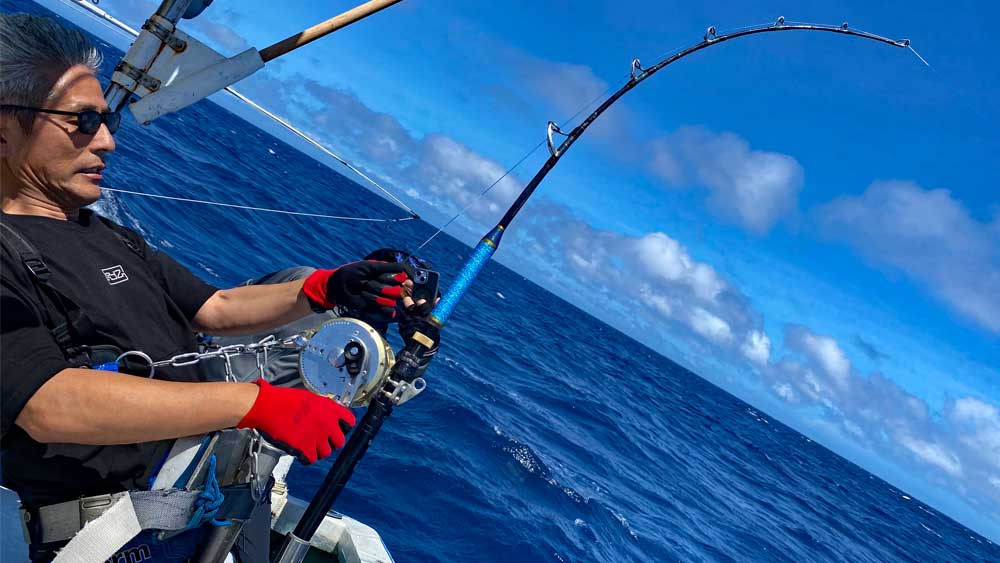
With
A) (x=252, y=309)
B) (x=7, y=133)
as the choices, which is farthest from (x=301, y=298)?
(x=7, y=133)

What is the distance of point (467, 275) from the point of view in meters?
3.18

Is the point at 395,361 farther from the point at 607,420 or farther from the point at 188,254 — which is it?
the point at 607,420

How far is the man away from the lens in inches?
59.5

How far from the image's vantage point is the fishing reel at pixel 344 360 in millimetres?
2199

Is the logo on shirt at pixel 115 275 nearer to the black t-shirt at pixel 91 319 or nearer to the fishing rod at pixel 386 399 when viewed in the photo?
the black t-shirt at pixel 91 319

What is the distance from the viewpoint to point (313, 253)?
2114cm

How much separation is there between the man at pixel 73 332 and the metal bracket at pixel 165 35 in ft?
3.34

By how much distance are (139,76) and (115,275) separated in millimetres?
1466

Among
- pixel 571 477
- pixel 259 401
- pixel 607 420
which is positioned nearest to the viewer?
pixel 259 401

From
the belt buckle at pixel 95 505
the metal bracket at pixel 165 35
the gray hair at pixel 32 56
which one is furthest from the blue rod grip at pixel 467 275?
the metal bracket at pixel 165 35

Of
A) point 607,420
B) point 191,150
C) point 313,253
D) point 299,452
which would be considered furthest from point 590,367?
point 299,452

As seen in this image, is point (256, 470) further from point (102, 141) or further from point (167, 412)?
point (102, 141)

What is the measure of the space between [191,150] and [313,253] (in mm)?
12210

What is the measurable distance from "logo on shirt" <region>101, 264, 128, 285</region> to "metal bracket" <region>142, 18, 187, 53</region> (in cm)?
143
